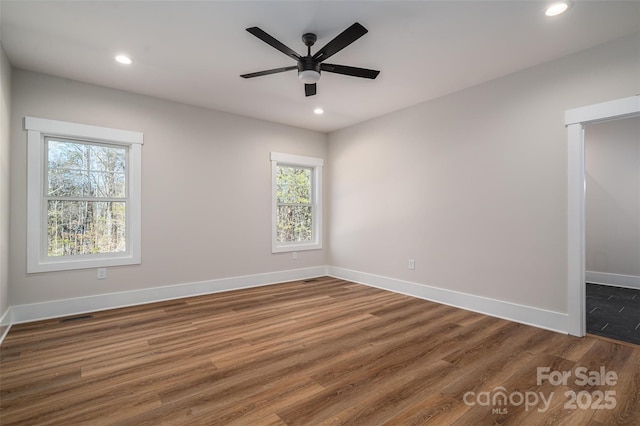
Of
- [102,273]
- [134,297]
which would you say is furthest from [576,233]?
[102,273]

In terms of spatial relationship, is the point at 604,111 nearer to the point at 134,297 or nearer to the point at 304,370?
the point at 304,370

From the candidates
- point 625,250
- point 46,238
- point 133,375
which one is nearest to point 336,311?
point 133,375

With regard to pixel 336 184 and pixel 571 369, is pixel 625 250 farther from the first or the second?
pixel 336 184

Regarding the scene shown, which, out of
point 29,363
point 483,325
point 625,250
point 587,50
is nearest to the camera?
point 29,363

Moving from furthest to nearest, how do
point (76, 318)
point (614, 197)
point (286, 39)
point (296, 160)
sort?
1. point (296, 160)
2. point (614, 197)
3. point (76, 318)
4. point (286, 39)

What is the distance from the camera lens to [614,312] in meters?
3.61

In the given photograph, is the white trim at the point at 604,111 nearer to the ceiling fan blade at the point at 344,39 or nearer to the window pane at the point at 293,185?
the ceiling fan blade at the point at 344,39

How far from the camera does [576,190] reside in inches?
116

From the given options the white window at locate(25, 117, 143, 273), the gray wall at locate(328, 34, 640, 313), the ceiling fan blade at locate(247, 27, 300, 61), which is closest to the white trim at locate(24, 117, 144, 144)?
the white window at locate(25, 117, 143, 273)

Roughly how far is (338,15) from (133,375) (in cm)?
311

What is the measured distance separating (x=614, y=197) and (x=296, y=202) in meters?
5.21

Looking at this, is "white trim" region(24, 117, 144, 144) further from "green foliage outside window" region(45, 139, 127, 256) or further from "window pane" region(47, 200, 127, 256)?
"window pane" region(47, 200, 127, 256)

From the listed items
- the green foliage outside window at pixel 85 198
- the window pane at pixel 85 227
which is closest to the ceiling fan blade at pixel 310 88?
the green foliage outside window at pixel 85 198

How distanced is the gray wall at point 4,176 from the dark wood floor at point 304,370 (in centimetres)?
45
